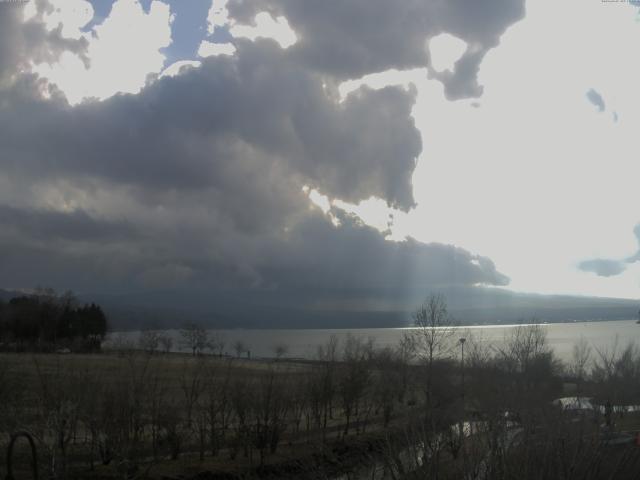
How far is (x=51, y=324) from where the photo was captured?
13100 centimetres

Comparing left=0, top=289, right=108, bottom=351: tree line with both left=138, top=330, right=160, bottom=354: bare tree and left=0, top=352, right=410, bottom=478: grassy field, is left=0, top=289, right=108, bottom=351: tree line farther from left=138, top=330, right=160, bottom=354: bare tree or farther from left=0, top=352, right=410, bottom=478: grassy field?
left=0, top=352, right=410, bottom=478: grassy field

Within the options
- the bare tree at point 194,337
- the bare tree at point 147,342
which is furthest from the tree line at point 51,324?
the bare tree at point 147,342

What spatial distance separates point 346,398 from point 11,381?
23833 mm

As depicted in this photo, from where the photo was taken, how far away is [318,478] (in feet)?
42.5

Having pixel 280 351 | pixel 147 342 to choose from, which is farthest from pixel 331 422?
pixel 280 351

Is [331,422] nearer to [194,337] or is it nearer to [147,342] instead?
[147,342]

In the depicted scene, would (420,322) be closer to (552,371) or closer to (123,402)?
(552,371)

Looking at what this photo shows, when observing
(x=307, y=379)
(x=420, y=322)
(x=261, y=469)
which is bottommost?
(x=261, y=469)

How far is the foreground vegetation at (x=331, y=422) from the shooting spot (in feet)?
40.5

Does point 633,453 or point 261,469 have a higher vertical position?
point 633,453

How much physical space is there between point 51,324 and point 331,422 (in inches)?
3916

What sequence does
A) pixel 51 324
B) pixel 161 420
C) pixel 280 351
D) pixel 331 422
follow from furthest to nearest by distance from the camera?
pixel 280 351 → pixel 51 324 → pixel 331 422 → pixel 161 420

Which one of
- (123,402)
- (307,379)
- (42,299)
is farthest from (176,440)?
(42,299)

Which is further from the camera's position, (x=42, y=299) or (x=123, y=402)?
(x=42, y=299)
